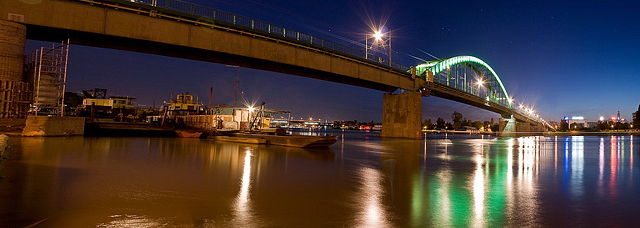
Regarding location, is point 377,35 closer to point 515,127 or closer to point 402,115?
point 402,115

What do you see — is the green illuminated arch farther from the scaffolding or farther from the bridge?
the scaffolding

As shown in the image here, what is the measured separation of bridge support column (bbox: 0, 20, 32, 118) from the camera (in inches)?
905

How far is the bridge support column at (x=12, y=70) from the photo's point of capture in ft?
75.4

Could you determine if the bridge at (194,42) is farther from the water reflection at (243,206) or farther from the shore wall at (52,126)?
the water reflection at (243,206)

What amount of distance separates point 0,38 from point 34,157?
1417cm

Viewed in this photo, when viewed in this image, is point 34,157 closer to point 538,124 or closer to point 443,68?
point 443,68

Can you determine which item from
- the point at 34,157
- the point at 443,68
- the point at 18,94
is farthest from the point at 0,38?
the point at 443,68

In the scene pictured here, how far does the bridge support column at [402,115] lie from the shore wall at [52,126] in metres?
41.0

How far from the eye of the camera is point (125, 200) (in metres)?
7.58

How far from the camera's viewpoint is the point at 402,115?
2170 inches

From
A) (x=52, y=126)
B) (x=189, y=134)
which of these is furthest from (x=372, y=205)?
(x=189, y=134)

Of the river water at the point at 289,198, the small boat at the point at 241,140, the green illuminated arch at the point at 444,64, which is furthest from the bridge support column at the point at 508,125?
the river water at the point at 289,198

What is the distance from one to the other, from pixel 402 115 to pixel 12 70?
46091 mm

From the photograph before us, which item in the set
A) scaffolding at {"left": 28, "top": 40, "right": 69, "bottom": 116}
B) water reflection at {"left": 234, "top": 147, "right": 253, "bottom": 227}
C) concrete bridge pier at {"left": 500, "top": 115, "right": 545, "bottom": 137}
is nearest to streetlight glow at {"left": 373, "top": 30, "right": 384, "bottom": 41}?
scaffolding at {"left": 28, "top": 40, "right": 69, "bottom": 116}
